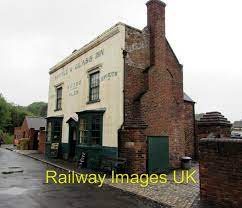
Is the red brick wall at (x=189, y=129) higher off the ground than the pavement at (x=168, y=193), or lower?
higher

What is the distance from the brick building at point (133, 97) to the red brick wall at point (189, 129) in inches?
134

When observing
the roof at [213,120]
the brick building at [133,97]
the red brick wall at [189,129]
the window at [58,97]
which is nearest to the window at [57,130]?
the window at [58,97]

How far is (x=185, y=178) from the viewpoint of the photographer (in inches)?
468

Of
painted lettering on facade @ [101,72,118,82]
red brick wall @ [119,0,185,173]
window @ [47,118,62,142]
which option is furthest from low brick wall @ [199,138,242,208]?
window @ [47,118,62,142]

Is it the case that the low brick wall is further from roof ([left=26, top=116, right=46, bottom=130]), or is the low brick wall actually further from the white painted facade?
roof ([left=26, top=116, right=46, bottom=130])

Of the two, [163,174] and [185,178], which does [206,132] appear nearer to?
[185,178]

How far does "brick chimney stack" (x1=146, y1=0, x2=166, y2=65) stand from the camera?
1465 cm

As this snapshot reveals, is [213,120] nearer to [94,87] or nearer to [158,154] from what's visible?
[158,154]

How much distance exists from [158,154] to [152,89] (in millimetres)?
3338

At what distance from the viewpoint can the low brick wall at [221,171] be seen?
6801 mm

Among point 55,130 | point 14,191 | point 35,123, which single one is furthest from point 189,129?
point 35,123

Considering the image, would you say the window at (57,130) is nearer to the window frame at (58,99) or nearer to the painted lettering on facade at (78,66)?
the window frame at (58,99)

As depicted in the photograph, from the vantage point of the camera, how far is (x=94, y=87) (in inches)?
629

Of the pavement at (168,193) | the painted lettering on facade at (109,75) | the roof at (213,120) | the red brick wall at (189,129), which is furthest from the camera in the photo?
the red brick wall at (189,129)
